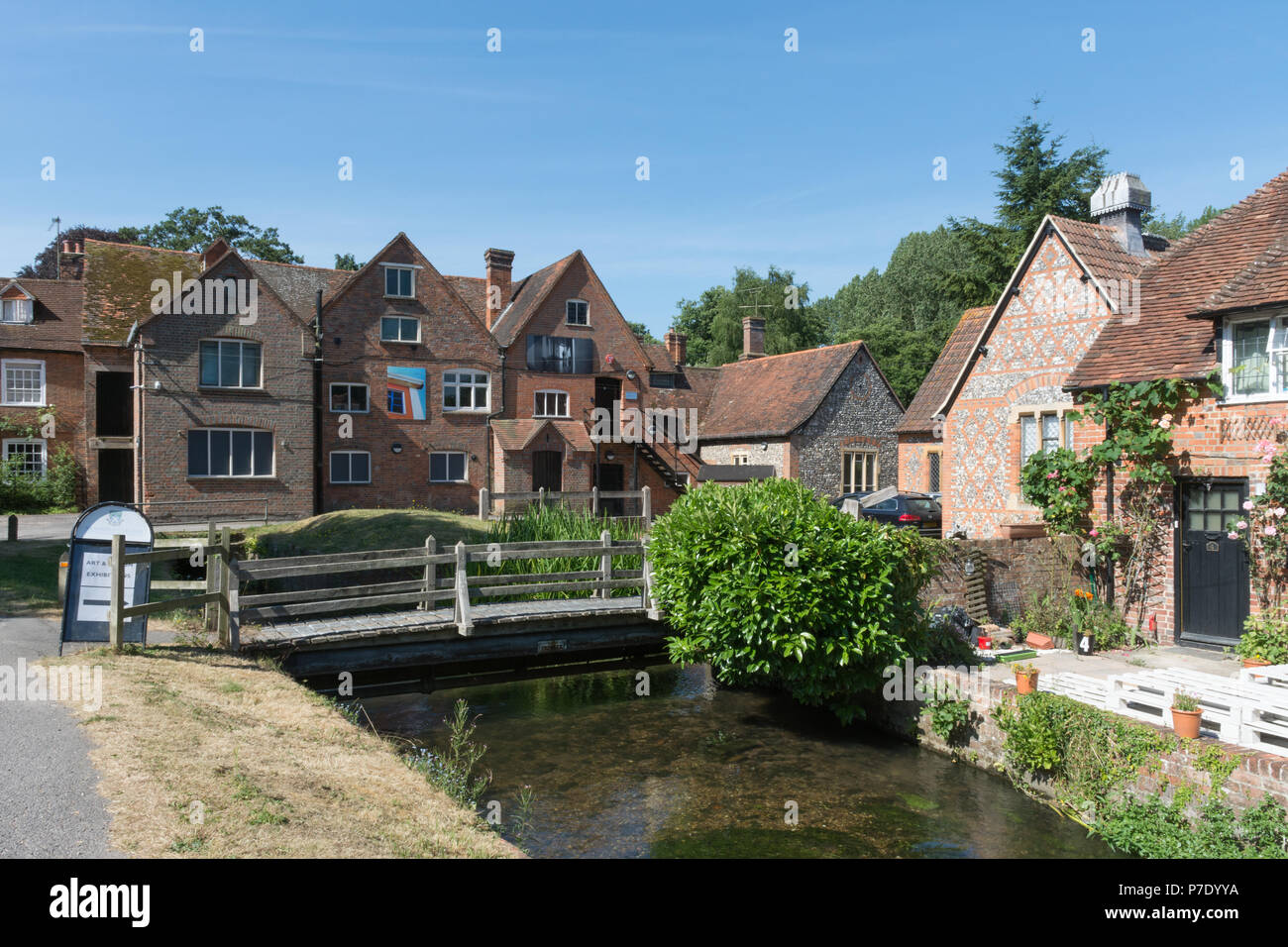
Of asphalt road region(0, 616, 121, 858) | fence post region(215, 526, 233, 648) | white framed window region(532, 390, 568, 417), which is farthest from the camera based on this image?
white framed window region(532, 390, 568, 417)

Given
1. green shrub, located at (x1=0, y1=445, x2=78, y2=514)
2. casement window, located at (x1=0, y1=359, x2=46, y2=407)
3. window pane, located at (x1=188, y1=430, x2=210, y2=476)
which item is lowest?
green shrub, located at (x1=0, y1=445, x2=78, y2=514)

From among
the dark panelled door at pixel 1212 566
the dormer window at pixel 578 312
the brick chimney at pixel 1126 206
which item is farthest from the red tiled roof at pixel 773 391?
the dark panelled door at pixel 1212 566

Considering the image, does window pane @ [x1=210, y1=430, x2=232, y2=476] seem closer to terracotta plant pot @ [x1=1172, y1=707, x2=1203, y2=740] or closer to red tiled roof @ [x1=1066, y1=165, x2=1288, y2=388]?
red tiled roof @ [x1=1066, y1=165, x2=1288, y2=388]

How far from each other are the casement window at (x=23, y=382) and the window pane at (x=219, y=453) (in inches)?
418

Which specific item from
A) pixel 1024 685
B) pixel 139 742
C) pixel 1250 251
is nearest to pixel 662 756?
pixel 1024 685

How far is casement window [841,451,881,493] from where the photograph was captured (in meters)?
38.2

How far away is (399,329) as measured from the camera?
33719 mm

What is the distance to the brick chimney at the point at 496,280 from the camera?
39.4 m

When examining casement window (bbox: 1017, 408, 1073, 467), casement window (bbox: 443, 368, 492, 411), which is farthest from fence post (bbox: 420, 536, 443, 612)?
casement window (bbox: 443, 368, 492, 411)

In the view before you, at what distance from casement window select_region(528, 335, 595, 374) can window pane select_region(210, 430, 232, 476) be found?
11.9 meters

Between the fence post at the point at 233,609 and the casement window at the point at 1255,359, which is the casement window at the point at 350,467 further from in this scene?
the casement window at the point at 1255,359

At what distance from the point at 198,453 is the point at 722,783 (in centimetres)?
2569

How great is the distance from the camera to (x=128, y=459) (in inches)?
1473
